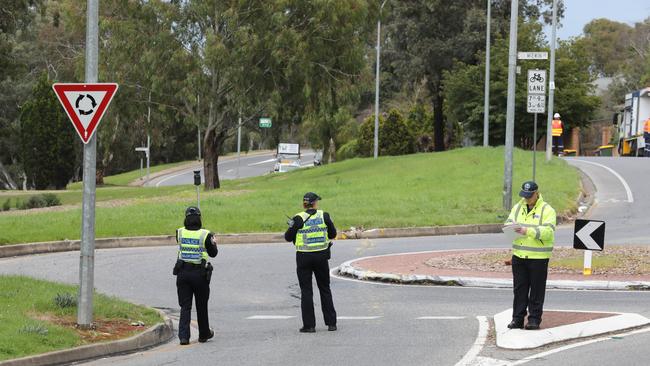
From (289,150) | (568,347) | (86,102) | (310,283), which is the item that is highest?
(289,150)

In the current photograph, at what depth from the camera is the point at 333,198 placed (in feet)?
107

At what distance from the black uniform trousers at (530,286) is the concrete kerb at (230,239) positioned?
553 inches

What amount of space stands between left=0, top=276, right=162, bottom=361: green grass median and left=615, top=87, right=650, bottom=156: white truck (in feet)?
126

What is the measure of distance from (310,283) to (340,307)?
2.48 meters

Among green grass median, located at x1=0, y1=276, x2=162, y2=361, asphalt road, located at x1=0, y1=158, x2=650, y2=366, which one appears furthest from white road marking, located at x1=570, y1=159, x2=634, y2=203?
green grass median, located at x1=0, y1=276, x2=162, y2=361

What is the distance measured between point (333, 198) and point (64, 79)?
38684 millimetres

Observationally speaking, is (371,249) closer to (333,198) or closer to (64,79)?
(333,198)

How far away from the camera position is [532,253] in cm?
1141

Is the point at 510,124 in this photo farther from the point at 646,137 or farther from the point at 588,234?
the point at 646,137

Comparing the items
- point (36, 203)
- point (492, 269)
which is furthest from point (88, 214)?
point (36, 203)

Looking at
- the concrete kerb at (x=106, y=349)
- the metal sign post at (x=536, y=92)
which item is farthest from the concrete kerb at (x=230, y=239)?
the concrete kerb at (x=106, y=349)

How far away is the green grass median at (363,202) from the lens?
26.3 meters

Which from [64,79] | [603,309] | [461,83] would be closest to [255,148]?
[64,79]

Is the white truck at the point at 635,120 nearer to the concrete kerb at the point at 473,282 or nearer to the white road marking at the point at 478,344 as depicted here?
the concrete kerb at the point at 473,282
